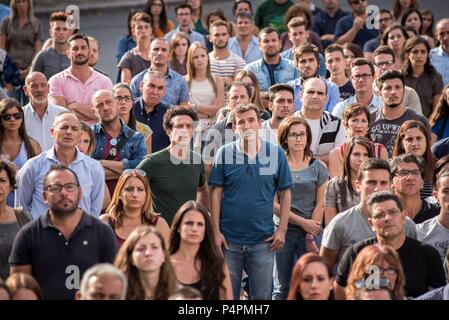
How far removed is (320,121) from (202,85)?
247cm

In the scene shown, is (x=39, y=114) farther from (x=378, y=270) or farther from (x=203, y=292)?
(x=378, y=270)

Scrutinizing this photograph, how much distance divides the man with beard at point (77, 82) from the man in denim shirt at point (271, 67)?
6.60 feet

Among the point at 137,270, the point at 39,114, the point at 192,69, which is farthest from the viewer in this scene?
the point at 192,69

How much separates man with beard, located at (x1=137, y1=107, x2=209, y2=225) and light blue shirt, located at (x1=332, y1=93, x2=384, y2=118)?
2.56 metres

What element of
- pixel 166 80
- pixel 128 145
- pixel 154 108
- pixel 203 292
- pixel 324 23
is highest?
pixel 324 23

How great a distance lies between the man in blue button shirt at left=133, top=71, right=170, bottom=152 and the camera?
14.3 m

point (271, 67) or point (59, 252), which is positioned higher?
point (271, 67)

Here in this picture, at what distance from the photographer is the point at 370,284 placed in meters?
9.73

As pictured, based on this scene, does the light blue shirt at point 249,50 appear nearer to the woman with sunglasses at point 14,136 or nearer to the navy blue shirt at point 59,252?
the woman with sunglasses at point 14,136

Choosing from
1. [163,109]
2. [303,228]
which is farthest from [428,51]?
[303,228]

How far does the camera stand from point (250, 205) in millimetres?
11828

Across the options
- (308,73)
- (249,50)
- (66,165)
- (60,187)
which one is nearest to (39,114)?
(66,165)

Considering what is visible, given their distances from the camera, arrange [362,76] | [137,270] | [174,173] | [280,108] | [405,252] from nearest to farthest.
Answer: [137,270] → [405,252] → [174,173] → [280,108] → [362,76]

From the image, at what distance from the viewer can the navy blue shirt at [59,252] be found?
10.3 metres
